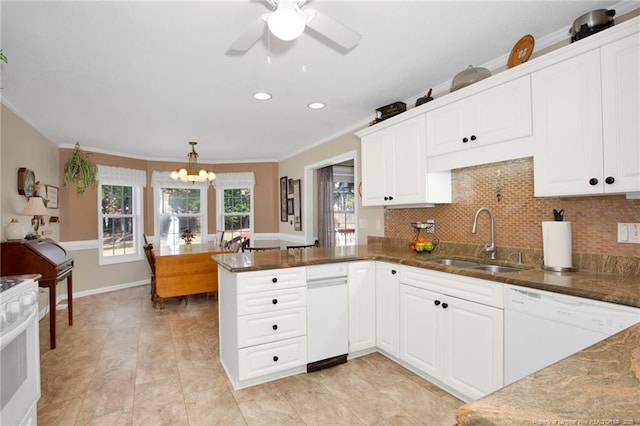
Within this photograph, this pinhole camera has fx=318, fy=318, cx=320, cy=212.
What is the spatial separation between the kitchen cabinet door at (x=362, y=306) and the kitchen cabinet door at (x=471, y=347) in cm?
71

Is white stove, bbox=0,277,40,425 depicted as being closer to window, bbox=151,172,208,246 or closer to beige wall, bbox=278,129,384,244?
beige wall, bbox=278,129,384,244

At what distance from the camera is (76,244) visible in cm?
505

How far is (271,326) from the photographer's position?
94.3 inches

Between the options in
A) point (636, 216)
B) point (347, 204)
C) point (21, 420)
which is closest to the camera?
point (21, 420)

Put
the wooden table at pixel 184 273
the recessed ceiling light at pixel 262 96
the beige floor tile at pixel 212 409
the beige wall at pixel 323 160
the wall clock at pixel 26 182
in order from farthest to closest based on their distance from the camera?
the wooden table at pixel 184 273 → the beige wall at pixel 323 160 → the wall clock at pixel 26 182 → the recessed ceiling light at pixel 262 96 → the beige floor tile at pixel 212 409

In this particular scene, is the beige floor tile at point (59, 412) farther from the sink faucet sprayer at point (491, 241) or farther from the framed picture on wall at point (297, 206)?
the framed picture on wall at point (297, 206)

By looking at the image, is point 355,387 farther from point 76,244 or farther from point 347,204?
point 76,244

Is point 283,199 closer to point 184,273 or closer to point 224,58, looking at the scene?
point 184,273

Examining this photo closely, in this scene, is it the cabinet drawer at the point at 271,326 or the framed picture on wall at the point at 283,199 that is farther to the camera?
the framed picture on wall at the point at 283,199

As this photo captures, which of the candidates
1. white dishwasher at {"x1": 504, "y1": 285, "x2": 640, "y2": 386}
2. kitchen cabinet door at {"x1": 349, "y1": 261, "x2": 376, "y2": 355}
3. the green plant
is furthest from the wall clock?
white dishwasher at {"x1": 504, "y1": 285, "x2": 640, "y2": 386}

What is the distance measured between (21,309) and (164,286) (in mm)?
2856

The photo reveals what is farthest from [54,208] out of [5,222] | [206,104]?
[206,104]

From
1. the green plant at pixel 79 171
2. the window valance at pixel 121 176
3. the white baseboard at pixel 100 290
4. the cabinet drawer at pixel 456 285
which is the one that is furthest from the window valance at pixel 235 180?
the cabinet drawer at pixel 456 285

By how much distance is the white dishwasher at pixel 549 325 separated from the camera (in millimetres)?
1432
